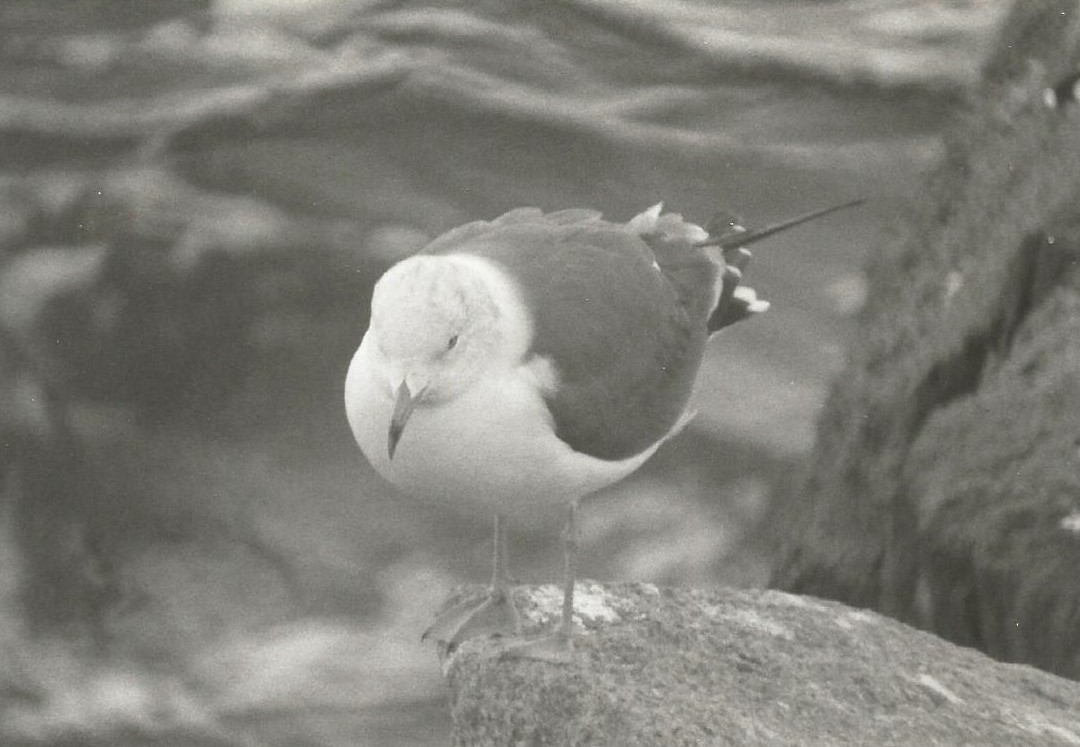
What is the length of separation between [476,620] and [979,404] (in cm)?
157

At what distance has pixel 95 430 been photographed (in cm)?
873

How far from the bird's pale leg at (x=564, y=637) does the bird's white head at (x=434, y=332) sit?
2.24ft

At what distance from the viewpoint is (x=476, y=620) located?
4316mm

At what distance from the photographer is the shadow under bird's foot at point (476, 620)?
4.27 meters

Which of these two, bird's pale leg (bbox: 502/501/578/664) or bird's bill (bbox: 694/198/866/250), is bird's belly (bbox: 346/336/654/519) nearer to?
bird's pale leg (bbox: 502/501/578/664)

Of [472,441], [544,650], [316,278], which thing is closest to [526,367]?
[472,441]

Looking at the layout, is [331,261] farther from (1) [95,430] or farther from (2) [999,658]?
(2) [999,658]

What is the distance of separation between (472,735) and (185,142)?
737cm

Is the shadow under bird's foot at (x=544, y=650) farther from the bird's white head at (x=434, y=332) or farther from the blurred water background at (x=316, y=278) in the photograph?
the blurred water background at (x=316, y=278)

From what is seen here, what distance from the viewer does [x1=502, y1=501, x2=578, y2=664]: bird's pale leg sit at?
3.83 meters

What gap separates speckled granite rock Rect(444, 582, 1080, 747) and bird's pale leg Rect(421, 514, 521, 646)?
70 millimetres

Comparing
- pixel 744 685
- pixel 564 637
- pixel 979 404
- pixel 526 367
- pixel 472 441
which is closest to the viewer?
pixel 472 441

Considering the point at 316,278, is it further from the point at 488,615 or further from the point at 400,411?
the point at 400,411

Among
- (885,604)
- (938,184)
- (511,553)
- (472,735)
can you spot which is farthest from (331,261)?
(472,735)
